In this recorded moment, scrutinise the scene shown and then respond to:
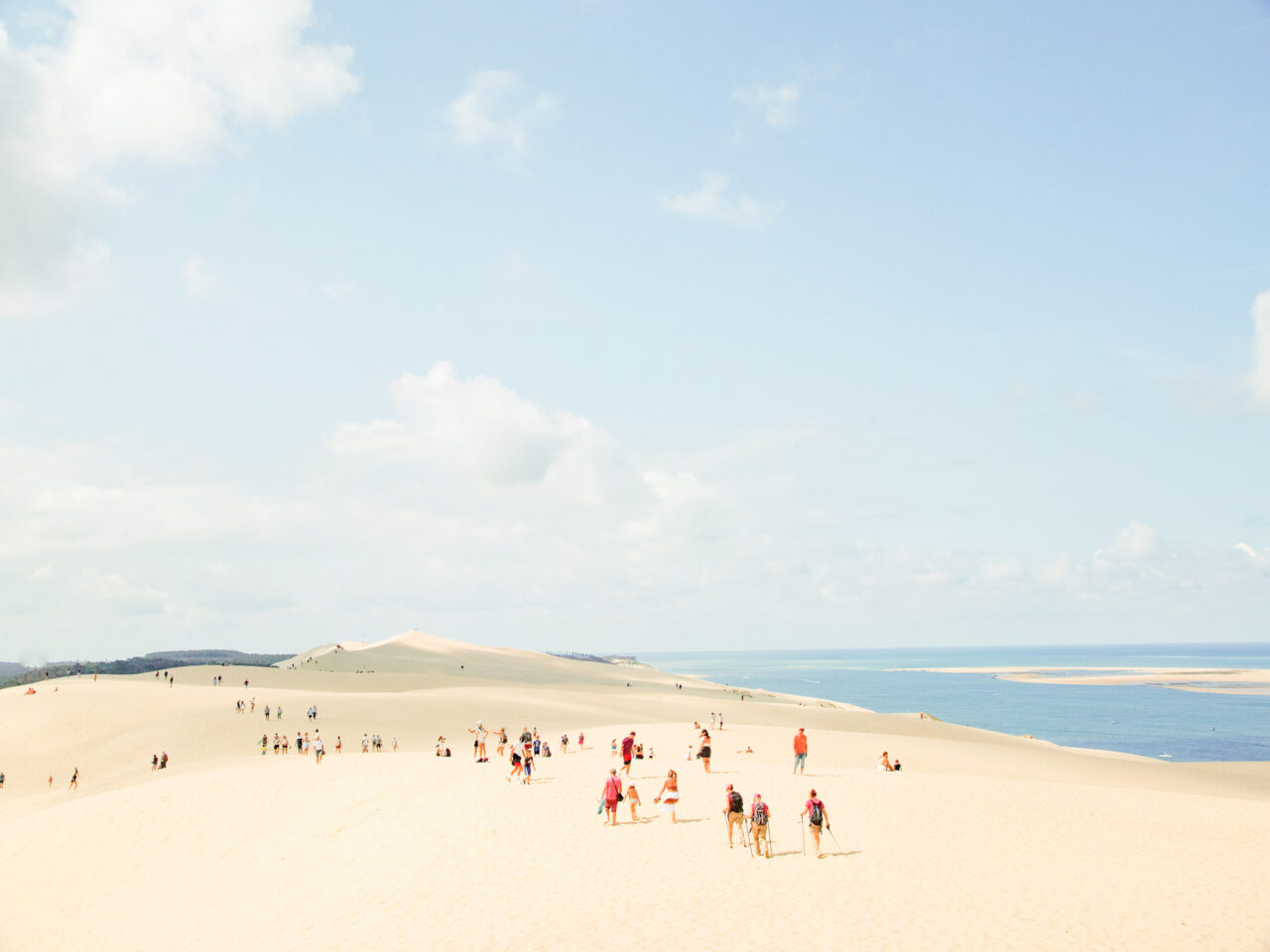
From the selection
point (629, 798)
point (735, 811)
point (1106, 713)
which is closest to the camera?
point (735, 811)

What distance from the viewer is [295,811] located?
23172 millimetres

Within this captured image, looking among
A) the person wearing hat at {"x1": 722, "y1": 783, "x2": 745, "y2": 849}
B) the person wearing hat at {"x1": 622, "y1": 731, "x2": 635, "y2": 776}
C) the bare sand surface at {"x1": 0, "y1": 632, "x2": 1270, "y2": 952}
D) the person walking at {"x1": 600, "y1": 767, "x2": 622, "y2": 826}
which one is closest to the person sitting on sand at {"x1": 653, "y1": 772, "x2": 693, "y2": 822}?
the bare sand surface at {"x1": 0, "y1": 632, "x2": 1270, "y2": 952}

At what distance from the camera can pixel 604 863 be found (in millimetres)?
18281

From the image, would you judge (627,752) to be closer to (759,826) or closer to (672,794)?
(672,794)

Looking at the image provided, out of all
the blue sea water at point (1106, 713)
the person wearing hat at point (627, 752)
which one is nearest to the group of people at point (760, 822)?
the person wearing hat at point (627, 752)

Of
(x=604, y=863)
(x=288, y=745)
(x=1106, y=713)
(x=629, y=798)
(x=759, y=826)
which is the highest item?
(x=759, y=826)

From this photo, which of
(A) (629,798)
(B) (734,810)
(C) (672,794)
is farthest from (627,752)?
(B) (734,810)

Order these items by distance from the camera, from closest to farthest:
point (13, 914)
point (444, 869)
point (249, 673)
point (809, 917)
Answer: point (809, 917), point (444, 869), point (13, 914), point (249, 673)

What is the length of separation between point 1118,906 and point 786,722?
39.8m

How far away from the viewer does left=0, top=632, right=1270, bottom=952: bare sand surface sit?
15148mm

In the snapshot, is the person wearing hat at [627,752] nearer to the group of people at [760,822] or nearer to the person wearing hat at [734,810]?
the group of people at [760,822]

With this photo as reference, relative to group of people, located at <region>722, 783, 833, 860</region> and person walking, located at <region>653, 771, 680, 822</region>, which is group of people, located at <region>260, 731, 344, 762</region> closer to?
person walking, located at <region>653, 771, 680, 822</region>

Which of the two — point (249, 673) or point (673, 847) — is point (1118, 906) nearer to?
point (673, 847)

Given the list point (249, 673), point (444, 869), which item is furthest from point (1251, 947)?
point (249, 673)
